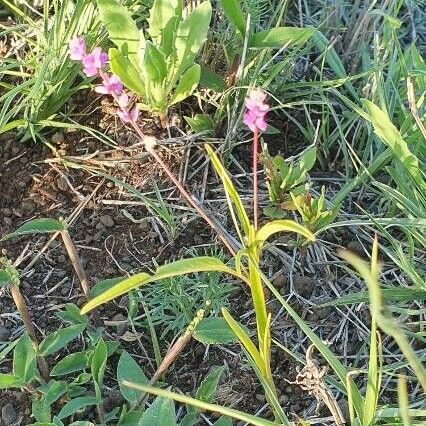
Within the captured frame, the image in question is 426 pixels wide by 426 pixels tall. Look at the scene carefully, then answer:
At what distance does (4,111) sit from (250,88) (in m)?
0.45

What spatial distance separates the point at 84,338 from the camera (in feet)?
4.45

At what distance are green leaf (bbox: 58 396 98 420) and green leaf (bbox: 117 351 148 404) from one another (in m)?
0.05

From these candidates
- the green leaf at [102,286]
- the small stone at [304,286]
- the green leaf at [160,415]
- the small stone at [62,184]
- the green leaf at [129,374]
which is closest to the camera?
the green leaf at [160,415]

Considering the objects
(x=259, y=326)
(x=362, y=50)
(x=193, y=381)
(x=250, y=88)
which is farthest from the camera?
(x=362, y=50)

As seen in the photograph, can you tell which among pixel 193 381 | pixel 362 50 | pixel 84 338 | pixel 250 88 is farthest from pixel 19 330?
pixel 362 50

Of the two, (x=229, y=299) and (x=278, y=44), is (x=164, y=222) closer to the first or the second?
(x=229, y=299)

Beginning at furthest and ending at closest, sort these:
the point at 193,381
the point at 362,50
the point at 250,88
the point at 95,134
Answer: the point at 362,50 → the point at 95,134 → the point at 250,88 → the point at 193,381

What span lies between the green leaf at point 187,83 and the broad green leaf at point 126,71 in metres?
0.06

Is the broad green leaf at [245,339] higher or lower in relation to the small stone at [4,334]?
higher

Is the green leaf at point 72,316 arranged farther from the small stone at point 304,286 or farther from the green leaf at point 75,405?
the small stone at point 304,286

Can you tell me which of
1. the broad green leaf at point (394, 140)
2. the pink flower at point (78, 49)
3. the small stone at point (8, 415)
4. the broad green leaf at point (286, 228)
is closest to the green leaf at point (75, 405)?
the small stone at point (8, 415)

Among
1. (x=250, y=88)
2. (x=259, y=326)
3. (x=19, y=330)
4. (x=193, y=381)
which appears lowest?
(x=193, y=381)

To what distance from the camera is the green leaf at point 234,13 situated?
4.76ft

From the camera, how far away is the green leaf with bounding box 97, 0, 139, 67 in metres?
1.43
